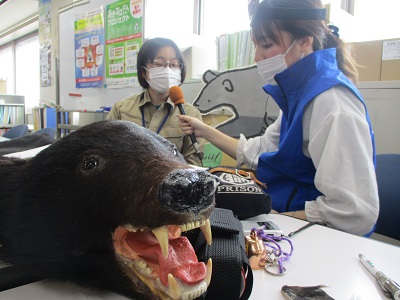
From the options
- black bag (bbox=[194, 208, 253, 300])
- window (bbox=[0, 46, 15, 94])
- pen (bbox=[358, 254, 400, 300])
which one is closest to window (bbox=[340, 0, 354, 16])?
pen (bbox=[358, 254, 400, 300])

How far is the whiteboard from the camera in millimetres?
3059

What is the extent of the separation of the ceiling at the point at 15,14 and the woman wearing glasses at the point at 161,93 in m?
4.17

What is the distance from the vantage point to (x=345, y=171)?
78 centimetres

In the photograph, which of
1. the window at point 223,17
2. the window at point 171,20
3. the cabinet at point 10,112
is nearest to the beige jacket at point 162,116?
the window at point 171,20

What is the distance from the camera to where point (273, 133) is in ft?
4.40

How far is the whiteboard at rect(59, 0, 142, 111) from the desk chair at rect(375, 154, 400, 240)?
2.43 metres

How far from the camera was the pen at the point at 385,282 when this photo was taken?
0.45m

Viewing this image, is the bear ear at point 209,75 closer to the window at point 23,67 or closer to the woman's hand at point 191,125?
the woman's hand at point 191,125

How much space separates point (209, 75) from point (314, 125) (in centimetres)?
123

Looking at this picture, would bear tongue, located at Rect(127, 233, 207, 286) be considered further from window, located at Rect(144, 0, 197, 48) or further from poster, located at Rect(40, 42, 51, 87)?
poster, located at Rect(40, 42, 51, 87)

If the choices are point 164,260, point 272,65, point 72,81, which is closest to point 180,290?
point 164,260

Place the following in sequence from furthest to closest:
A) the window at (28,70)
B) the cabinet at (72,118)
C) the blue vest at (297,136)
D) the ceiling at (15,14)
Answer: the window at (28,70), the ceiling at (15,14), the cabinet at (72,118), the blue vest at (297,136)

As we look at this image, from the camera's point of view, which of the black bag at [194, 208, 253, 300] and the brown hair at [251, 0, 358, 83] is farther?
the brown hair at [251, 0, 358, 83]

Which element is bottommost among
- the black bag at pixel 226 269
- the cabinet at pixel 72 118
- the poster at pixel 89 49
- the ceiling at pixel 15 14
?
the black bag at pixel 226 269
